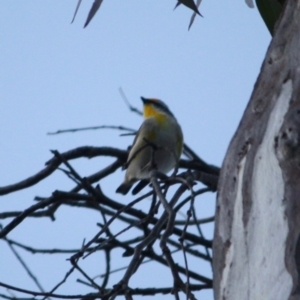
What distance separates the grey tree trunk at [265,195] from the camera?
1.43m

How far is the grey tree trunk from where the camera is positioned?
4.68 feet

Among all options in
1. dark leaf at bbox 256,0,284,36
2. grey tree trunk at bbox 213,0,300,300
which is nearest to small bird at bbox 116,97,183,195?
dark leaf at bbox 256,0,284,36

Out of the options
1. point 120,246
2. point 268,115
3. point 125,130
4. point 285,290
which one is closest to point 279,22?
point 268,115

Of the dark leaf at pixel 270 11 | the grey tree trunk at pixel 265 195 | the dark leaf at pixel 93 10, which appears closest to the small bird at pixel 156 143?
the dark leaf at pixel 270 11

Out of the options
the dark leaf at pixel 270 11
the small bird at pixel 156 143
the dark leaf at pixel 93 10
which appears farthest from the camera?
the small bird at pixel 156 143

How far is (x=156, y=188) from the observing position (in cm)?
194

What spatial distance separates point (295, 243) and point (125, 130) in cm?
235

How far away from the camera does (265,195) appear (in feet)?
5.05

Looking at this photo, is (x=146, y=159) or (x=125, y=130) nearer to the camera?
(x=125, y=130)

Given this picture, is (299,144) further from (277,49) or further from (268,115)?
(277,49)

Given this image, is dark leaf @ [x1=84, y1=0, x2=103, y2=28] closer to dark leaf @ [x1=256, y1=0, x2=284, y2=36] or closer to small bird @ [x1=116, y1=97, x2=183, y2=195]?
dark leaf @ [x1=256, y1=0, x2=284, y2=36]

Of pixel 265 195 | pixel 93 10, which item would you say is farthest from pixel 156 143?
pixel 265 195

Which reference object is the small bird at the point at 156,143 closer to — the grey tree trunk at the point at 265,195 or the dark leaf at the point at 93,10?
the dark leaf at the point at 93,10

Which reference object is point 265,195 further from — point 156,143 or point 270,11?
point 156,143
